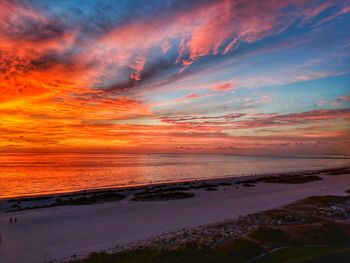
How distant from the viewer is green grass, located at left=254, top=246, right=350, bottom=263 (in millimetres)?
12094

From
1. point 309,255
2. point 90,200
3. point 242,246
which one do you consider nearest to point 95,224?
point 242,246

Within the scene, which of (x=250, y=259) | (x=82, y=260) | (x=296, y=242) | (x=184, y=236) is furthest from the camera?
(x=184, y=236)

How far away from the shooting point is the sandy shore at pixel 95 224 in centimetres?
1755

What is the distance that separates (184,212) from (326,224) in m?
14.1

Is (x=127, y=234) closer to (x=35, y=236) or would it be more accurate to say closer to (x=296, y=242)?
(x=35, y=236)

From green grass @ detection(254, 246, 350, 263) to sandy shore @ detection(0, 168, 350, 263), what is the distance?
8977mm

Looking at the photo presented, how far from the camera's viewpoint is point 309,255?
12.5m

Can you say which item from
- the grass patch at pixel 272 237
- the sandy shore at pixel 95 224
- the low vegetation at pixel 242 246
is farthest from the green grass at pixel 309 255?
the sandy shore at pixel 95 224

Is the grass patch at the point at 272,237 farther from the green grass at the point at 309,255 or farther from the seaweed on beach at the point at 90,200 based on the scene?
the seaweed on beach at the point at 90,200

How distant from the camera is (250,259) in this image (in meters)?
13.3

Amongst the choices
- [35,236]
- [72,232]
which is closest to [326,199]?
[72,232]

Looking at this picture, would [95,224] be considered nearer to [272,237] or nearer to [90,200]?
[272,237]

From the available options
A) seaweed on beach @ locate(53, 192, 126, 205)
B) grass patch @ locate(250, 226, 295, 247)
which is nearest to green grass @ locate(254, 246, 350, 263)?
grass patch @ locate(250, 226, 295, 247)

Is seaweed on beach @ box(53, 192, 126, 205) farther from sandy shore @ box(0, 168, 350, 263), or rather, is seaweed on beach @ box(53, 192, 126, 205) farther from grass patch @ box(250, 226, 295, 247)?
grass patch @ box(250, 226, 295, 247)
